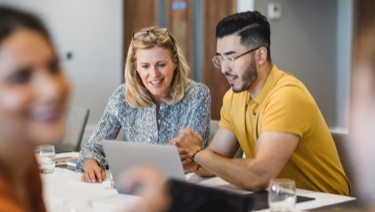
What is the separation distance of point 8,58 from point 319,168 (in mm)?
1830

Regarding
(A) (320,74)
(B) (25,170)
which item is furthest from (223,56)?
(A) (320,74)

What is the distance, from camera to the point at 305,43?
5426 mm

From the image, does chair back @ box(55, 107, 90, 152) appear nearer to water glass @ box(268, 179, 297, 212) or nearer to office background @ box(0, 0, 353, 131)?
office background @ box(0, 0, 353, 131)

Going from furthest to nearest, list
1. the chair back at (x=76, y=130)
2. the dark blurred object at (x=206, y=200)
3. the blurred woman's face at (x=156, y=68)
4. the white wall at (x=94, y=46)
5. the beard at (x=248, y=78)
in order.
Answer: the white wall at (x=94, y=46)
the chair back at (x=76, y=130)
the blurred woman's face at (x=156, y=68)
the beard at (x=248, y=78)
the dark blurred object at (x=206, y=200)

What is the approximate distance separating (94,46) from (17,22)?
5.95 m

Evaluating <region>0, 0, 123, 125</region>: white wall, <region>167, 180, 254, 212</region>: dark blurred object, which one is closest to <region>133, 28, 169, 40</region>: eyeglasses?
<region>167, 180, 254, 212</region>: dark blurred object

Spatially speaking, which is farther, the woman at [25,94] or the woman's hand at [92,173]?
the woman's hand at [92,173]

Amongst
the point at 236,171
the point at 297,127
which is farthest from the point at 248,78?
the point at 236,171

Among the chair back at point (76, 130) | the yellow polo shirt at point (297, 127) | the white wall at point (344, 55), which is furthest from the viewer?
the white wall at point (344, 55)

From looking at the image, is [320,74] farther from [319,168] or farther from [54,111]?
[54,111]

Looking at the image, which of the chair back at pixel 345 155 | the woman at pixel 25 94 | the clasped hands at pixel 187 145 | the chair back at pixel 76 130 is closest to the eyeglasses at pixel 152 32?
the clasped hands at pixel 187 145

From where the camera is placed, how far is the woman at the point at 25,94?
0.56m

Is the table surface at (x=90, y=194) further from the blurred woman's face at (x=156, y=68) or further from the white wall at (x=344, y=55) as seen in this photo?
the white wall at (x=344, y=55)

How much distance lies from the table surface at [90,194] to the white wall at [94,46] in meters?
4.02
